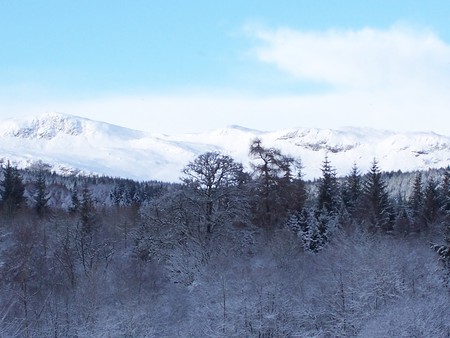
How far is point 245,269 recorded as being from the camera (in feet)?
146

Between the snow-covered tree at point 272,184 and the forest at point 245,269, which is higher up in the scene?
Result: the snow-covered tree at point 272,184

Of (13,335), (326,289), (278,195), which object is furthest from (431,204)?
(13,335)

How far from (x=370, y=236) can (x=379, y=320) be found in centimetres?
1563

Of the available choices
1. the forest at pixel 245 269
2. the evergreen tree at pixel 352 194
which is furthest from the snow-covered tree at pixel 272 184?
the evergreen tree at pixel 352 194

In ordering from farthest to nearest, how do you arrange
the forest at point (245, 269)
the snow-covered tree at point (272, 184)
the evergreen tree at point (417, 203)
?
the evergreen tree at point (417, 203)
the snow-covered tree at point (272, 184)
the forest at point (245, 269)

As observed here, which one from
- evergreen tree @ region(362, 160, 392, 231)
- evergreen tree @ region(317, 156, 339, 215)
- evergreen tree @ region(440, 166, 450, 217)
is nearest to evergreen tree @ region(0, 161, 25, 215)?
evergreen tree @ region(317, 156, 339, 215)

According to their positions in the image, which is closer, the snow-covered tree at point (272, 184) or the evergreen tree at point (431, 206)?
the snow-covered tree at point (272, 184)

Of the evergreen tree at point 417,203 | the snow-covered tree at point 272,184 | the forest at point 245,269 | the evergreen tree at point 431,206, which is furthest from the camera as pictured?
the evergreen tree at point 417,203

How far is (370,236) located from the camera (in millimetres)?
47469

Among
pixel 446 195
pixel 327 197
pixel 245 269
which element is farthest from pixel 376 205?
pixel 245 269

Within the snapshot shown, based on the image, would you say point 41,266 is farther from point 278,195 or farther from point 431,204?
point 431,204

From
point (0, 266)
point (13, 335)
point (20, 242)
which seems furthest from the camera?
point (20, 242)

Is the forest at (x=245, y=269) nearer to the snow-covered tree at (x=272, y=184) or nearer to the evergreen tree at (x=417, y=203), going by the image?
the snow-covered tree at (x=272, y=184)

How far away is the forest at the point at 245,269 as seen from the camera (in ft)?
126
